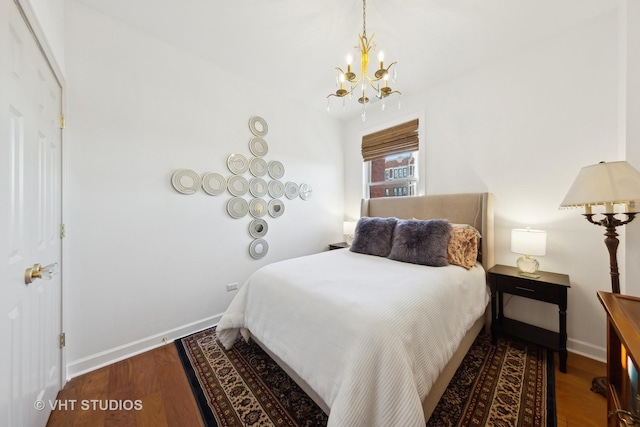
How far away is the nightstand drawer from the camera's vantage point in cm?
169

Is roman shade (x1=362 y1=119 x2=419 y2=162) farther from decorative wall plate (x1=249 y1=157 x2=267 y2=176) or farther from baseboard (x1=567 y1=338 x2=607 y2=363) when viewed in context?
baseboard (x1=567 y1=338 x2=607 y2=363)

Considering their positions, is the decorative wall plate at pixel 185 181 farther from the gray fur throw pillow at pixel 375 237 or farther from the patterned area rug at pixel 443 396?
the gray fur throw pillow at pixel 375 237

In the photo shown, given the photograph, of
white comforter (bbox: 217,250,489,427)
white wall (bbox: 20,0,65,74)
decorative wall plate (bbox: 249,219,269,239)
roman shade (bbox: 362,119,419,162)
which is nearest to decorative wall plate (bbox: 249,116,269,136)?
decorative wall plate (bbox: 249,219,269,239)

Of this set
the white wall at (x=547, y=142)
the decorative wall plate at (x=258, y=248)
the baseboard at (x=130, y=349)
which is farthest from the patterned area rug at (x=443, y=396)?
the decorative wall plate at (x=258, y=248)

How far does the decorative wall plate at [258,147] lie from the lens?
265 centimetres

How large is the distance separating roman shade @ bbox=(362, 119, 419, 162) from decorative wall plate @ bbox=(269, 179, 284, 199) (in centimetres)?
151

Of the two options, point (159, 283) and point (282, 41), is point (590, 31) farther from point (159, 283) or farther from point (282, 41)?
point (159, 283)

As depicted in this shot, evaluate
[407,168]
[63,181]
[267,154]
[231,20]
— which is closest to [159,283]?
[63,181]

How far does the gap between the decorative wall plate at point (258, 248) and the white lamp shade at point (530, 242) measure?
256cm

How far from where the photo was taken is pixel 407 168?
315cm

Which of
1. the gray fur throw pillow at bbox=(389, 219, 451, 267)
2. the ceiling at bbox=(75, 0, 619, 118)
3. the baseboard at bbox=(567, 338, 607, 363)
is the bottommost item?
the baseboard at bbox=(567, 338, 607, 363)

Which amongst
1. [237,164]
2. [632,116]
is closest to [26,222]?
[237,164]

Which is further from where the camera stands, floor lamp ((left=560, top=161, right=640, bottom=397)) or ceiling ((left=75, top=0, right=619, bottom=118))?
ceiling ((left=75, top=0, right=619, bottom=118))

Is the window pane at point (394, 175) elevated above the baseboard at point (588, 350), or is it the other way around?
the window pane at point (394, 175)
